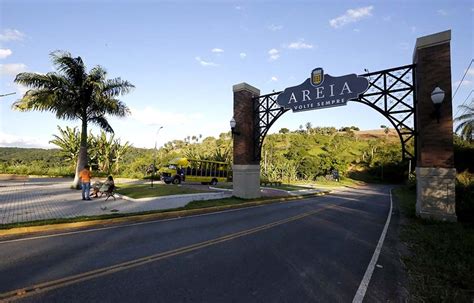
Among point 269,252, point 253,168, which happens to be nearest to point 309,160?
point 253,168

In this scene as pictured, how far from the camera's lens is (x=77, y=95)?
55.7 ft

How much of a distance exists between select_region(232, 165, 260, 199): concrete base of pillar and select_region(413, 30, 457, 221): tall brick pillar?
9539mm

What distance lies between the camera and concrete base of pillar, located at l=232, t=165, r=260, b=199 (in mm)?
17484

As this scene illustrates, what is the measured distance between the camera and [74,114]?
17703 millimetres

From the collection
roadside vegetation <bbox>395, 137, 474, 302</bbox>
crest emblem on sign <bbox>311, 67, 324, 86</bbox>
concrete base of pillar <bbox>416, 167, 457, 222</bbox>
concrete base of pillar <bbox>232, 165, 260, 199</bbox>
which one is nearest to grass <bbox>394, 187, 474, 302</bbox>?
roadside vegetation <bbox>395, 137, 474, 302</bbox>

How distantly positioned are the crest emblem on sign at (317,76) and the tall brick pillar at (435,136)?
4.65 meters

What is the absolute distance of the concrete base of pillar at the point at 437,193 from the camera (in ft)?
32.7

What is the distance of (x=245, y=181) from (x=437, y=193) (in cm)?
1034

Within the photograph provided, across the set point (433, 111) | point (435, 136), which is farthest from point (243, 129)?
point (435, 136)

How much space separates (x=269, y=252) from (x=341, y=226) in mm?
4910

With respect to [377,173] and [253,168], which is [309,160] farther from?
[253,168]

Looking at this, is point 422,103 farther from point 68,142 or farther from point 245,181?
point 68,142

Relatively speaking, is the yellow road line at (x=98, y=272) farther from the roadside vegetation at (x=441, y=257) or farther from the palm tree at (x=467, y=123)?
the palm tree at (x=467, y=123)

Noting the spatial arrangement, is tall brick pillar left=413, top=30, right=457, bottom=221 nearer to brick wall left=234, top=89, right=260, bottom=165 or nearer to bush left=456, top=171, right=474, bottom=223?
bush left=456, top=171, right=474, bottom=223
